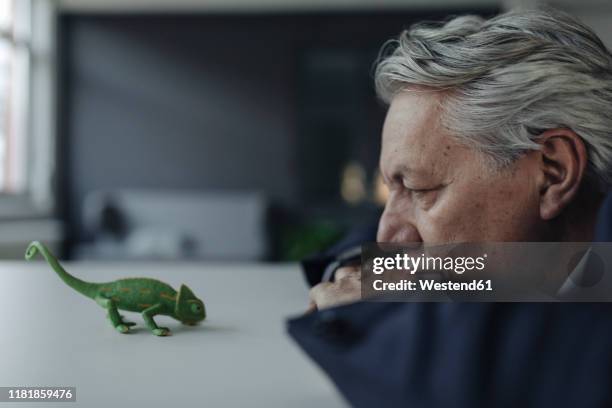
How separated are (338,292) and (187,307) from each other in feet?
0.40

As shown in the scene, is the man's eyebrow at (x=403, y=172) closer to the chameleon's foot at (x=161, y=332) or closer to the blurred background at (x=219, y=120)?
the chameleon's foot at (x=161, y=332)

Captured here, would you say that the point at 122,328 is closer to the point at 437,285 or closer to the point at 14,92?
the point at 437,285

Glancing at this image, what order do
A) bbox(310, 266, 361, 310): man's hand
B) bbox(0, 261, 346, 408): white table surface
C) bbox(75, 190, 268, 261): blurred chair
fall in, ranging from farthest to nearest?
bbox(75, 190, 268, 261): blurred chair
bbox(310, 266, 361, 310): man's hand
bbox(0, 261, 346, 408): white table surface

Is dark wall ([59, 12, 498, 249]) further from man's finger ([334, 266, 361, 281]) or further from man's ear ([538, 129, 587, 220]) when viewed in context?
man's ear ([538, 129, 587, 220])

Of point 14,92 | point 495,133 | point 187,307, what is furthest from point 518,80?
point 14,92

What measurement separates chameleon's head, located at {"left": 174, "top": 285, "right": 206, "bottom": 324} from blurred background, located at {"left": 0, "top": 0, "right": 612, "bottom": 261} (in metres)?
4.93

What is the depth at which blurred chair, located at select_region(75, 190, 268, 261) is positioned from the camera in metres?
5.56

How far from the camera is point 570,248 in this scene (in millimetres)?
409

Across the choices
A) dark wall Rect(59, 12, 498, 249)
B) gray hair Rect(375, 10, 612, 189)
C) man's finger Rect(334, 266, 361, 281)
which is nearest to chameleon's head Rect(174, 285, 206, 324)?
man's finger Rect(334, 266, 361, 281)

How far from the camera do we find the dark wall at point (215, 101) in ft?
18.6

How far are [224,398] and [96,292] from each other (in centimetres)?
21

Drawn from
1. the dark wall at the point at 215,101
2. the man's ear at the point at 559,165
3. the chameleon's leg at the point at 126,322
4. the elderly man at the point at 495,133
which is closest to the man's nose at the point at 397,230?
the elderly man at the point at 495,133

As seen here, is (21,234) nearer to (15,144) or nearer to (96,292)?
(15,144)

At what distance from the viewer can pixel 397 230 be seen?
1.65 ft
